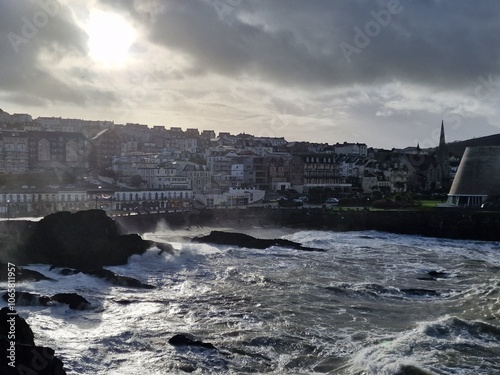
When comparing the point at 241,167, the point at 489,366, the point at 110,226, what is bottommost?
the point at 489,366

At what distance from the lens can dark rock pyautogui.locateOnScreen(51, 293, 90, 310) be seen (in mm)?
20359

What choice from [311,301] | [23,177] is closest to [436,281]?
[311,301]

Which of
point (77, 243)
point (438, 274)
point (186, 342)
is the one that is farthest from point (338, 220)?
point (186, 342)

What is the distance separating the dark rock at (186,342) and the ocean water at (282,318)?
0.25m

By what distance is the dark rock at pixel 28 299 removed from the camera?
67.2 ft

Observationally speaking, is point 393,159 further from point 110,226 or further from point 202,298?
point 202,298

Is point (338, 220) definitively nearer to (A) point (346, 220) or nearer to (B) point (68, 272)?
(A) point (346, 220)

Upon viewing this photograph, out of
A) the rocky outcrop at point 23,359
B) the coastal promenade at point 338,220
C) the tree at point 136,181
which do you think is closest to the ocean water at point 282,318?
the rocky outcrop at point 23,359

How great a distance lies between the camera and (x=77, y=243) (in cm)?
3072

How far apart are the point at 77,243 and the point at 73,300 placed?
10.6m

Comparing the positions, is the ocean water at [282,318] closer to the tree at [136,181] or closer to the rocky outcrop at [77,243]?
the rocky outcrop at [77,243]

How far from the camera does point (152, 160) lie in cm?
8269

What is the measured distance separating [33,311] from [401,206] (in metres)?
47.0

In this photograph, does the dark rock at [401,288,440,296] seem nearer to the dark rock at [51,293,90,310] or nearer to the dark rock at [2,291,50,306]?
the dark rock at [51,293,90,310]
